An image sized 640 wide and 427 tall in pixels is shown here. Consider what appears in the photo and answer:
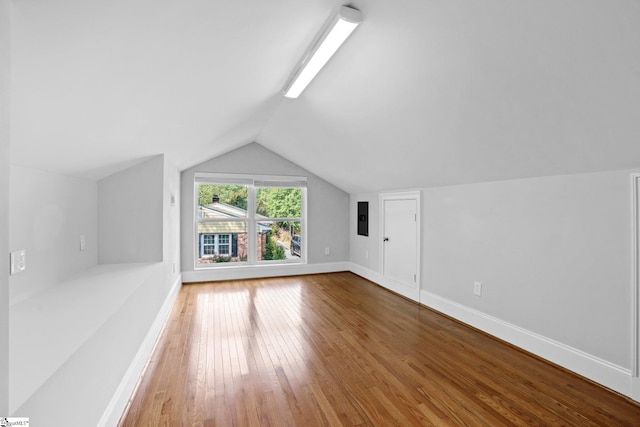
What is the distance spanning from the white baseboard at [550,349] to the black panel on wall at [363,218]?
6.53 feet

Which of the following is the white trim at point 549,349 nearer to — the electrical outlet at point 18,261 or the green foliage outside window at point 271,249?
the green foliage outside window at point 271,249

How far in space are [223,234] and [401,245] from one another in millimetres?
3110

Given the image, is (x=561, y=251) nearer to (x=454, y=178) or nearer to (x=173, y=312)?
(x=454, y=178)

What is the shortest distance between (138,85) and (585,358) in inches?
142

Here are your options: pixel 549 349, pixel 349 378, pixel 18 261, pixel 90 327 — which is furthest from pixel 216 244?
pixel 549 349

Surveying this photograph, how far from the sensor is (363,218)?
5.75m

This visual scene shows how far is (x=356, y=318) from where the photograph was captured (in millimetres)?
3602

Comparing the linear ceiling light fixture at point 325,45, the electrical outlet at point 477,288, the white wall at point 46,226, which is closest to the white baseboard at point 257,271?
the white wall at point 46,226

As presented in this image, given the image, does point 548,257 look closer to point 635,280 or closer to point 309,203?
point 635,280

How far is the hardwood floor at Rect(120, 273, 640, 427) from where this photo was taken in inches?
75.2

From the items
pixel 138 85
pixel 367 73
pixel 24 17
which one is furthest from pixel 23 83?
pixel 367 73

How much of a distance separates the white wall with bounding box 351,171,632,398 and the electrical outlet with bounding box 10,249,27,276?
3.80 meters

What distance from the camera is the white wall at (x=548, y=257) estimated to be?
2227 millimetres

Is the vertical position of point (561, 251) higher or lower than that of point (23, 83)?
lower
